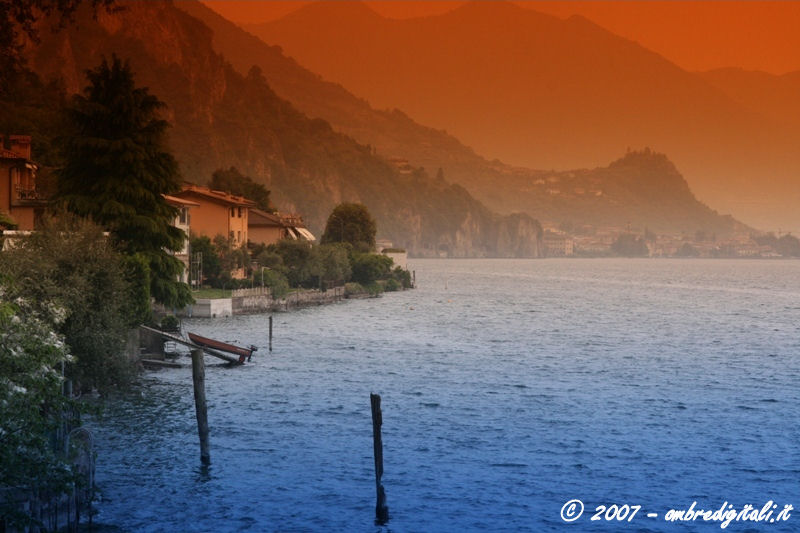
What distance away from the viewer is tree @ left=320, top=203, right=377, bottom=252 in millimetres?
180375

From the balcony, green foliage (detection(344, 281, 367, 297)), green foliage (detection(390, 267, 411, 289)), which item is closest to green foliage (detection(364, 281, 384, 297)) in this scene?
green foliage (detection(344, 281, 367, 297))

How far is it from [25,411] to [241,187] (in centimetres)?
17223

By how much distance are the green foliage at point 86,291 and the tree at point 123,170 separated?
42.5 feet

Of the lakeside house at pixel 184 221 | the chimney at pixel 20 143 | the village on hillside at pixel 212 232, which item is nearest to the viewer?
the village on hillside at pixel 212 232

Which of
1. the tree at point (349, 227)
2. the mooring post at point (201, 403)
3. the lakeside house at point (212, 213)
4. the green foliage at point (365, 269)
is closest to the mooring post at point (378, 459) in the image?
the mooring post at point (201, 403)

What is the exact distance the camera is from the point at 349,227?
18225 cm

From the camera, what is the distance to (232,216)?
123 metres

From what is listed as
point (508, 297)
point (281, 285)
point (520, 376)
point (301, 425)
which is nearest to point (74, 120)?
point (301, 425)

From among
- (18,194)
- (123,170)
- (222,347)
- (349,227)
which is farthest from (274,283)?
(349,227)

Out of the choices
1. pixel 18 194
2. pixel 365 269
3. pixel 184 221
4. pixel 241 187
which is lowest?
pixel 365 269

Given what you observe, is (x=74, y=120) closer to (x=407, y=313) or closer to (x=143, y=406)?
(x=143, y=406)

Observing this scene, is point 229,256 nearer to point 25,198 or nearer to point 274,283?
point 274,283

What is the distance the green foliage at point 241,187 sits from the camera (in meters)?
181

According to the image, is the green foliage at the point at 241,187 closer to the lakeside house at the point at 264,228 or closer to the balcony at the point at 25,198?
the lakeside house at the point at 264,228
